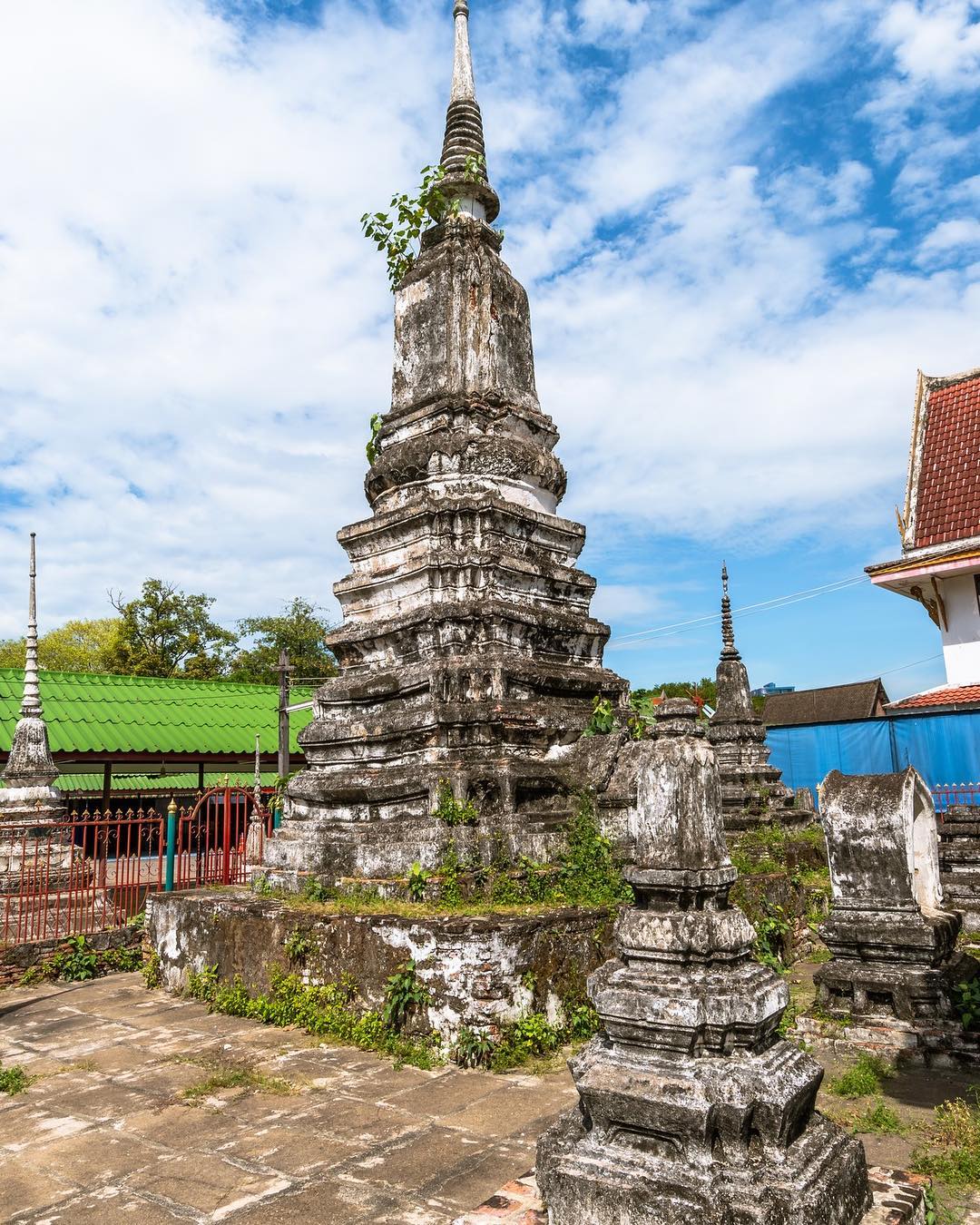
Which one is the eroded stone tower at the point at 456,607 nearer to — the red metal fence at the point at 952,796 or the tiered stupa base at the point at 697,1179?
the tiered stupa base at the point at 697,1179

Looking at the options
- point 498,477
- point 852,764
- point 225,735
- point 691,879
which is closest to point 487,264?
point 498,477

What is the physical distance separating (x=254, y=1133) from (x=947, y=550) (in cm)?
1443

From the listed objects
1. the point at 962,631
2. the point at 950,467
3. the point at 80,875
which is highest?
the point at 950,467

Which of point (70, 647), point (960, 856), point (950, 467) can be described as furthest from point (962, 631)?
point (70, 647)

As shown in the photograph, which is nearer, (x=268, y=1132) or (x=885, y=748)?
(x=268, y=1132)

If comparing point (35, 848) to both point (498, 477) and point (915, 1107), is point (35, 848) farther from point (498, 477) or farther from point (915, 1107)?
point (915, 1107)

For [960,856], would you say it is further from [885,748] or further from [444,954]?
[885,748]

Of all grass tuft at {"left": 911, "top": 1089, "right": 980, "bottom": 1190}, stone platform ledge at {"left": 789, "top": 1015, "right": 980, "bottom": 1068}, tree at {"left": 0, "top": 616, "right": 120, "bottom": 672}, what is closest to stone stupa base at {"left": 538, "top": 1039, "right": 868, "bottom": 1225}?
grass tuft at {"left": 911, "top": 1089, "right": 980, "bottom": 1190}

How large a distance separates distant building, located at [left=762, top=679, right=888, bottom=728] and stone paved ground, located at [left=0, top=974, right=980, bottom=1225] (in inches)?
1097

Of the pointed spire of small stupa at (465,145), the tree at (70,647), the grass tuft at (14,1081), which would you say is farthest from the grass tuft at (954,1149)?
the tree at (70,647)

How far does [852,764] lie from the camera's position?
689 inches

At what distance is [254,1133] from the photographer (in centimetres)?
391

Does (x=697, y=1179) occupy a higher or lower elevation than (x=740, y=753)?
lower

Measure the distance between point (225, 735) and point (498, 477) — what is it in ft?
40.2
